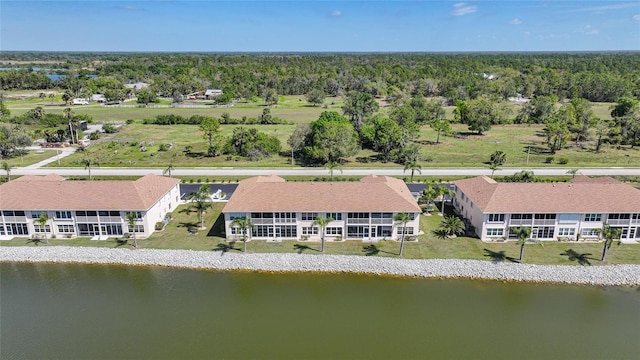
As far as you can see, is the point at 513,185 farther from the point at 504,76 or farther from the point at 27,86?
the point at 27,86

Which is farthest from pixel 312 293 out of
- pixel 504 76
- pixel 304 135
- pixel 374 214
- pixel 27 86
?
pixel 27 86

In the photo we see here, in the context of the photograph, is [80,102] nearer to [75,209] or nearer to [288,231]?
[75,209]

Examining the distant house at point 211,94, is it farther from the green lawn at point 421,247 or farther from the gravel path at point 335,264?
the gravel path at point 335,264

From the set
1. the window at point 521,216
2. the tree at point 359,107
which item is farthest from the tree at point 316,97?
the window at point 521,216

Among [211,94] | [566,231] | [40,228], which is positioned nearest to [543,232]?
[566,231]

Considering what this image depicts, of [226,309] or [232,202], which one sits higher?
[232,202]

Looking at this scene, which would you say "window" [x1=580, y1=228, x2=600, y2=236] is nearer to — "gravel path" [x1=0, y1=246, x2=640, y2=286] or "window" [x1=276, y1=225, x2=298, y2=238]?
"gravel path" [x1=0, y1=246, x2=640, y2=286]
